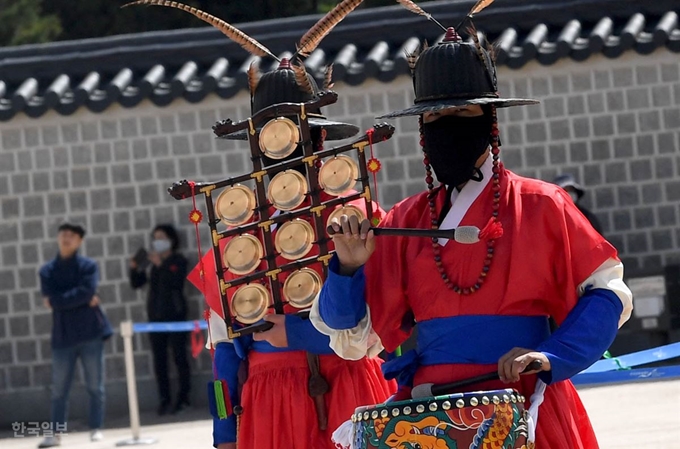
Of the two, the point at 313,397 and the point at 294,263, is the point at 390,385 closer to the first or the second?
the point at 313,397

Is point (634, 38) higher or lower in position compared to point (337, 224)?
higher

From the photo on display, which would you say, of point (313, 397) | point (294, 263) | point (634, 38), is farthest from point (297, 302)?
point (634, 38)

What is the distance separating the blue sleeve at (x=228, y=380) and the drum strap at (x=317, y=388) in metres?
0.33

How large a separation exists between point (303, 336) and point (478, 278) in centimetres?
87

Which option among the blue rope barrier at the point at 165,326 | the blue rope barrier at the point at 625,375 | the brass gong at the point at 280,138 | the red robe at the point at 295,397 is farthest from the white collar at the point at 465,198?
the blue rope barrier at the point at 165,326

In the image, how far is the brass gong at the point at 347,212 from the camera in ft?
12.3

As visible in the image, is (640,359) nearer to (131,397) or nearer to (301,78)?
(301,78)

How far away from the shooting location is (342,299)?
369 cm

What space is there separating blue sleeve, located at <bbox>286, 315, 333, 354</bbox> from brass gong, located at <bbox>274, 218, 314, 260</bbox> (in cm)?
20

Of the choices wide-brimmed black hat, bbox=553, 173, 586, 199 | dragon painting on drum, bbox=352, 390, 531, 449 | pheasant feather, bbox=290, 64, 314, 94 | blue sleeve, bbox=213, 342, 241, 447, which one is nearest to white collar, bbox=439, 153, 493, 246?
dragon painting on drum, bbox=352, 390, 531, 449

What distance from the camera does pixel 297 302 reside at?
4.21 metres

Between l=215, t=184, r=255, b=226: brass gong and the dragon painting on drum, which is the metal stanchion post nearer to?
l=215, t=184, r=255, b=226: brass gong

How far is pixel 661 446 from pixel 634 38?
458cm

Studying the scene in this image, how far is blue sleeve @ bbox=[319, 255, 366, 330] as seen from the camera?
12.1 feet
